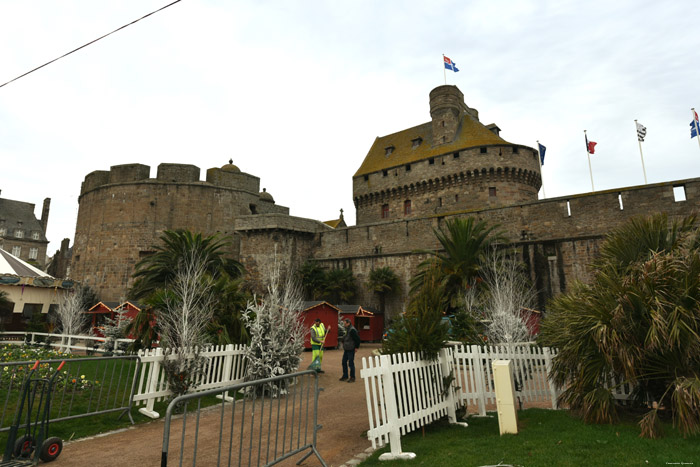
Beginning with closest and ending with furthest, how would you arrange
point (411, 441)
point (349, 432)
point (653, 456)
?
point (653, 456), point (411, 441), point (349, 432)

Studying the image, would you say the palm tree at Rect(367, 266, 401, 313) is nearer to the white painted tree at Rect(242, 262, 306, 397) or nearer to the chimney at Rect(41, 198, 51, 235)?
the white painted tree at Rect(242, 262, 306, 397)

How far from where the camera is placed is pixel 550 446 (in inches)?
182

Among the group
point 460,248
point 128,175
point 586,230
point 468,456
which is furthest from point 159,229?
point 468,456

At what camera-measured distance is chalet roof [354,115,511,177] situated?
101ft

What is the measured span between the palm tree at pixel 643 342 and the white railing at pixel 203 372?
6.10m

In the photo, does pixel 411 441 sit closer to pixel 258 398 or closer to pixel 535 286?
pixel 258 398

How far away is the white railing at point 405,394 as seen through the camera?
477 cm

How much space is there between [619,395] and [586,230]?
1533 centimetres

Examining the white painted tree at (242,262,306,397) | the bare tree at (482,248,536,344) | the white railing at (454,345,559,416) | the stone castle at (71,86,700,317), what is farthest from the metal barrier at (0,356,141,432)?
the stone castle at (71,86,700,317)

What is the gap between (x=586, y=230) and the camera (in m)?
19.5

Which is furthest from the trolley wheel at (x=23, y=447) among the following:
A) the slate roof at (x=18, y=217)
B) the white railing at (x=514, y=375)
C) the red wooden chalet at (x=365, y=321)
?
the slate roof at (x=18, y=217)

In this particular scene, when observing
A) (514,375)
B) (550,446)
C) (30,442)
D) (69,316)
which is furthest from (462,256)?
(69,316)

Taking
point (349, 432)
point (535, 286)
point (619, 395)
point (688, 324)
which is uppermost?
point (535, 286)

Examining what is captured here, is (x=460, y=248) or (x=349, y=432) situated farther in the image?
(x=460, y=248)
